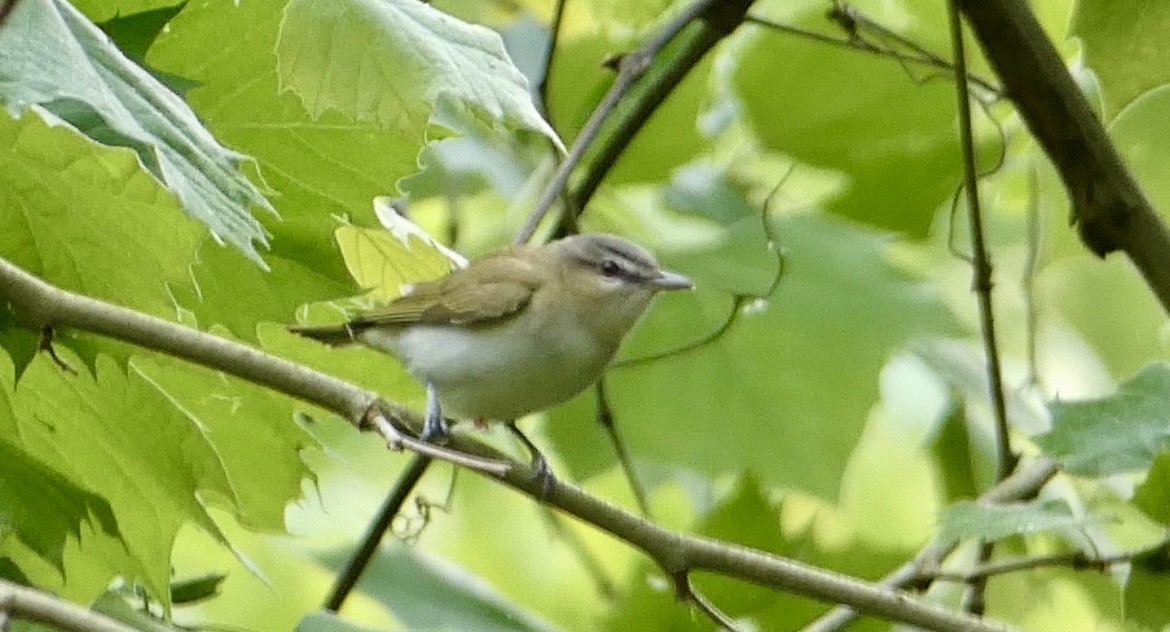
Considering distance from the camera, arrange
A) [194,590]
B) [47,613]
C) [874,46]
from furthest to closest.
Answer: [874,46], [194,590], [47,613]

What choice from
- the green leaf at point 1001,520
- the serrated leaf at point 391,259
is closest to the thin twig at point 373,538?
the serrated leaf at point 391,259

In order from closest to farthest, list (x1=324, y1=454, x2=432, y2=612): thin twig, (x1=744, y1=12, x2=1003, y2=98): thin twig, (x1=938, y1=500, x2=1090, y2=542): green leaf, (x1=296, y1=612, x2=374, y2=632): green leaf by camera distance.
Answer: (x1=296, y1=612, x2=374, y2=632): green leaf, (x1=938, y1=500, x2=1090, y2=542): green leaf, (x1=324, y1=454, x2=432, y2=612): thin twig, (x1=744, y1=12, x2=1003, y2=98): thin twig

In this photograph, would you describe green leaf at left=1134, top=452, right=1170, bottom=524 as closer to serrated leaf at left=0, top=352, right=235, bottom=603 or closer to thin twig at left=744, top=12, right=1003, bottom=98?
thin twig at left=744, top=12, right=1003, bottom=98

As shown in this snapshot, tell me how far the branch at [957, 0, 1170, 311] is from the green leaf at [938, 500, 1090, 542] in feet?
0.66

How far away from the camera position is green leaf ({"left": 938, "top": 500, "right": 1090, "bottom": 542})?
1.12 meters

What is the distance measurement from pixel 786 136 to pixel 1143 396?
0.74 m

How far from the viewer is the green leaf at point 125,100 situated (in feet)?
2.39

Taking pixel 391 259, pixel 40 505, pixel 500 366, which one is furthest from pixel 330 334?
pixel 40 505

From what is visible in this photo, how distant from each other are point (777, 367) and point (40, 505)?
0.94 m

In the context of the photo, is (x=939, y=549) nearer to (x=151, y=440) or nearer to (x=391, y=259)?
(x=391, y=259)

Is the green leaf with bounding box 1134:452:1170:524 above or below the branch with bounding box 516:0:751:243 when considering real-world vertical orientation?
below

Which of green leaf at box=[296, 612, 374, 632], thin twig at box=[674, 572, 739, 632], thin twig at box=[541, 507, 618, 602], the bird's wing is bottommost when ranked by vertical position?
thin twig at box=[541, 507, 618, 602]

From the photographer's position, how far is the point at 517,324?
165 centimetres

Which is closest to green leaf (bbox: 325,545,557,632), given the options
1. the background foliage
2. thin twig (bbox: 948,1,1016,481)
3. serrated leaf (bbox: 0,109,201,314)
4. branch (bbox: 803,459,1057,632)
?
the background foliage
